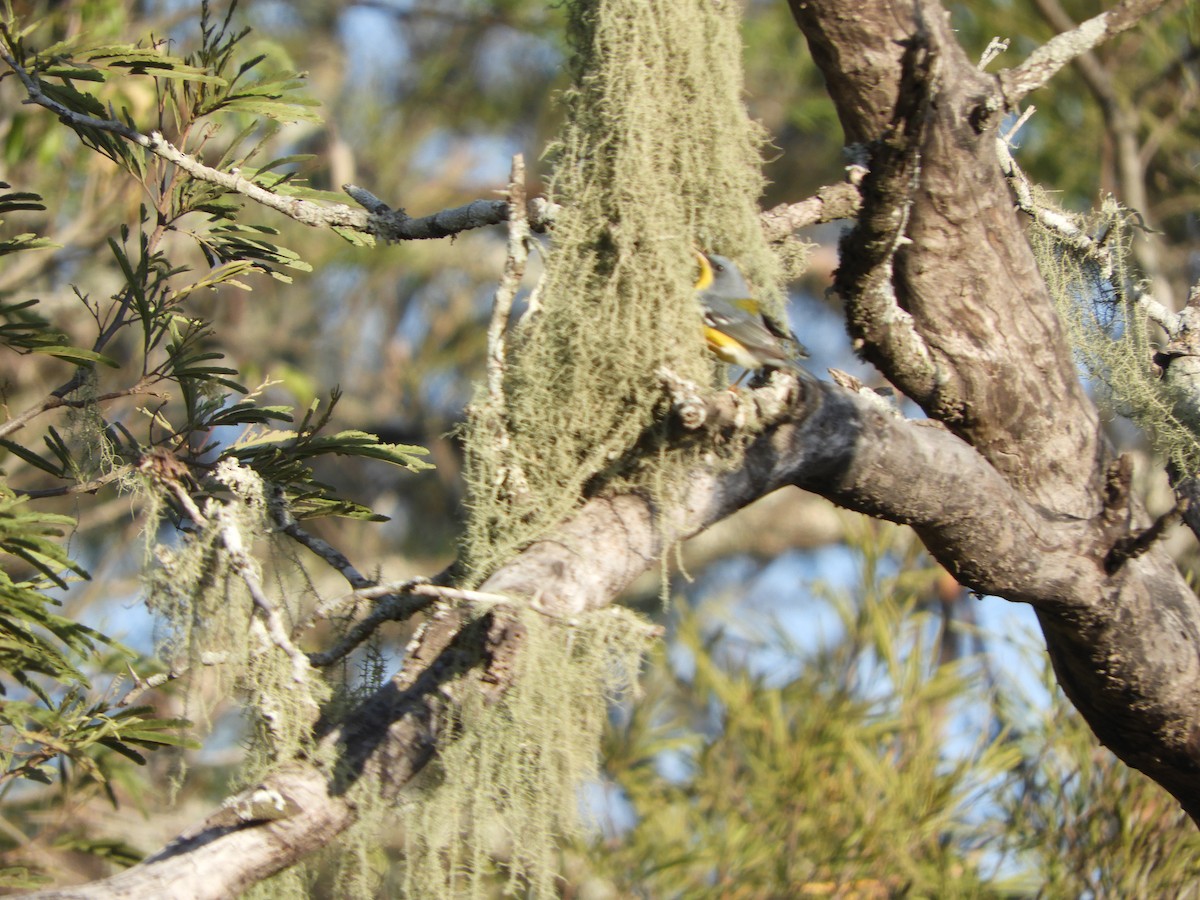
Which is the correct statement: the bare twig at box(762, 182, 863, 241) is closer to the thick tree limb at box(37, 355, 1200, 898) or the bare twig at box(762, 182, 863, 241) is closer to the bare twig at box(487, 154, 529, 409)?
the thick tree limb at box(37, 355, 1200, 898)

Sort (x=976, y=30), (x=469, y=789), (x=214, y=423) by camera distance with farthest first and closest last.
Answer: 1. (x=976, y=30)
2. (x=214, y=423)
3. (x=469, y=789)

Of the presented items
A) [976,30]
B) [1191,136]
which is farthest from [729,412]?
[976,30]

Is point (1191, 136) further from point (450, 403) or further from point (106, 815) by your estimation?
point (106, 815)

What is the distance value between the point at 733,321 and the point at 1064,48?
99 centimetres

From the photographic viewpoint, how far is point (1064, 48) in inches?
86.8

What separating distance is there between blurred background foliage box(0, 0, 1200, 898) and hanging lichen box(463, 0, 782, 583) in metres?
0.14

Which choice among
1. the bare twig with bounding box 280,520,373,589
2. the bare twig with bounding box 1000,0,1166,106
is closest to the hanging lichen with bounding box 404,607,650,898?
the bare twig with bounding box 280,520,373,589

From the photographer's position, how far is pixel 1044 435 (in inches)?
84.9

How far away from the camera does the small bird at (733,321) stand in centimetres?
176

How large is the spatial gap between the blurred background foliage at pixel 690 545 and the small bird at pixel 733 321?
360 millimetres

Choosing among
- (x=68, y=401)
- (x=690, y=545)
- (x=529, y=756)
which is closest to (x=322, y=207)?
(x=68, y=401)

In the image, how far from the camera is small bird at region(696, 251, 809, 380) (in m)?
1.76

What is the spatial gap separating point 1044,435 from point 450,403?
17.2ft

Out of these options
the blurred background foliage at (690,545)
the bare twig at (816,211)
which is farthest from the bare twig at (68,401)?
the bare twig at (816,211)
